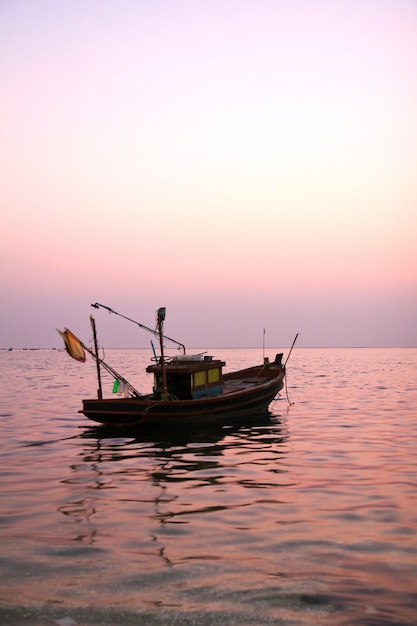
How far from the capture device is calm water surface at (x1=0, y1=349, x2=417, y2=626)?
776 centimetres

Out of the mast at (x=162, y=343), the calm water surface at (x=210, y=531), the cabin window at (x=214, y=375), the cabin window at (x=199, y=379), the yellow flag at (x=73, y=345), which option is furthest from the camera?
the cabin window at (x=214, y=375)

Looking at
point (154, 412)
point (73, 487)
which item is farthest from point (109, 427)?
point (73, 487)

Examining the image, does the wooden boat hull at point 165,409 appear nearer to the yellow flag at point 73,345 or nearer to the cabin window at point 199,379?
the cabin window at point 199,379

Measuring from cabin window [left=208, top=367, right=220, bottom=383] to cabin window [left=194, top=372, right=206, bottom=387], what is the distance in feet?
2.06

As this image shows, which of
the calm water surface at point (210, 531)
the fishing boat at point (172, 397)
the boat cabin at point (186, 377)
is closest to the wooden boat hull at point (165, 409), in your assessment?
the fishing boat at point (172, 397)

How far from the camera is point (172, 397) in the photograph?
26438mm

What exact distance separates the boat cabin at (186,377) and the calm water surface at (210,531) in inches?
149

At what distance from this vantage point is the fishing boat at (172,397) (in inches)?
974

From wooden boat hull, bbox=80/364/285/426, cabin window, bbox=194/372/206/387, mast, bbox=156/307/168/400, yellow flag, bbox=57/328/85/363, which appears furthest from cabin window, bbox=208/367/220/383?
yellow flag, bbox=57/328/85/363

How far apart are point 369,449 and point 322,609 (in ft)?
44.3

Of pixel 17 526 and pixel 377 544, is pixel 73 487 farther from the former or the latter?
pixel 377 544

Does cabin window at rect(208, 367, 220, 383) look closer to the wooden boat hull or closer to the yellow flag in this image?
the wooden boat hull

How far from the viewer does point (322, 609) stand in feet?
25.1

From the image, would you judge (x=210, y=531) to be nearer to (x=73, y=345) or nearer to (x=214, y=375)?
(x=73, y=345)
